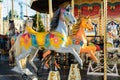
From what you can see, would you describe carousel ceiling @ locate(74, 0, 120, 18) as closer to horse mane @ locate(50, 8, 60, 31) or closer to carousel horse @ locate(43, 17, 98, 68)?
carousel horse @ locate(43, 17, 98, 68)

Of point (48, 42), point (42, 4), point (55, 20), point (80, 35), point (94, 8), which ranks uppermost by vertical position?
point (42, 4)

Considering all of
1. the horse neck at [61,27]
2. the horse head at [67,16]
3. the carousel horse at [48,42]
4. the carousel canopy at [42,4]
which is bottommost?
the carousel horse at [48,42]

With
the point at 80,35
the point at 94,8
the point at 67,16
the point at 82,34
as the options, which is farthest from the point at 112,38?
the point at 67,16

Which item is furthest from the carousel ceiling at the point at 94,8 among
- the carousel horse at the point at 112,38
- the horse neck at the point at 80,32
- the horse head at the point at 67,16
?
the horse head at the point at 67,16

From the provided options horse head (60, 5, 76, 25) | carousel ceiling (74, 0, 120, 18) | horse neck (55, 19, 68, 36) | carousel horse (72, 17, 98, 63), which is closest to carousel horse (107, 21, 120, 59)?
carousel ceiling (74, 0, 120, 18)

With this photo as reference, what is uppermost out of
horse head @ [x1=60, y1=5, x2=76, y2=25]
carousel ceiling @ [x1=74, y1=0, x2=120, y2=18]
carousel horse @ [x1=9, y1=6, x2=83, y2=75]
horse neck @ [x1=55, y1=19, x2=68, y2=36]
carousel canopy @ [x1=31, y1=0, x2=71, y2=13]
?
carousel canopy @ [x1=31, y1=0, x2=71, y2=13]

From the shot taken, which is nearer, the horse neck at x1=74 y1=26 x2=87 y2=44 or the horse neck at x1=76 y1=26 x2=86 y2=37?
the horse neck at x1=74 y1=26 x2=87 y2=44

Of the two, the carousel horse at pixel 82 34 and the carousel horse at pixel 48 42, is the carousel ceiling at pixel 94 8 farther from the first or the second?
the carousel horse at pixel 48 42

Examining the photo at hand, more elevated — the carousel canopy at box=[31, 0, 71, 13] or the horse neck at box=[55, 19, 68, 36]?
the carousel canopy at box=[31, 0, 71, 13]

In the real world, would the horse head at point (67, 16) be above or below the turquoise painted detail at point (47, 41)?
above

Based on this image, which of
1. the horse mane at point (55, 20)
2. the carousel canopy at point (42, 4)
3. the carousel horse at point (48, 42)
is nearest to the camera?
the horse mane at point (55, 20)

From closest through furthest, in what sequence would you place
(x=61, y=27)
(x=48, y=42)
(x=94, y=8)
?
(x=61, y=27)
(x=48, y=42)
(x=94, y=8)

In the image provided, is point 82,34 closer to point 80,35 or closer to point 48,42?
point 80,35

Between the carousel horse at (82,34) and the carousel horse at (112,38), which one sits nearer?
the carousel horse at (82,34)
